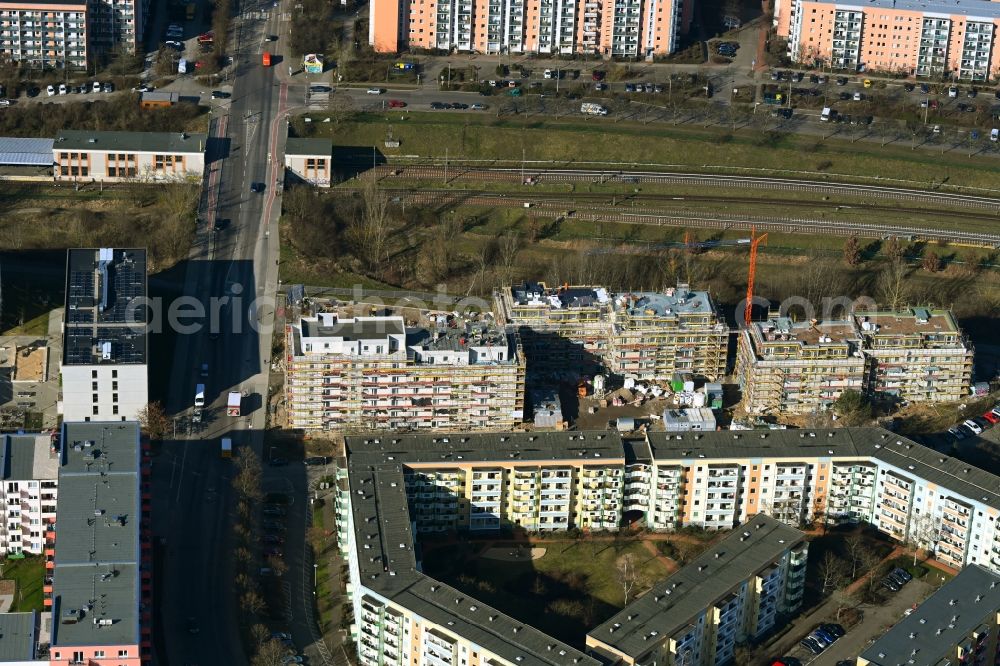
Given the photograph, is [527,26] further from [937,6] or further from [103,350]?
[103,350]

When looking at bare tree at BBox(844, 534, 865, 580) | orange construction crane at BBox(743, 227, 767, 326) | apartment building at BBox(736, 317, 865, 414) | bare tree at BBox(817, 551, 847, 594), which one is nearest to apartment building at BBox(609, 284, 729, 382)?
apartment building at BBox(736, 317, 865, 414)

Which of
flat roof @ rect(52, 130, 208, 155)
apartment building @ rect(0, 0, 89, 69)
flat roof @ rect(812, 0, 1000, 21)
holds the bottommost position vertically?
flat roof @ rect(52, 130, 208, 155)

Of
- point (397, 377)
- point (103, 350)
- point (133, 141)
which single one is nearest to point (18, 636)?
point (103, 350)

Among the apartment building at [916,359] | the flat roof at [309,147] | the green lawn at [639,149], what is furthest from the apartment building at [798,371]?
the flat roof at [309,147]

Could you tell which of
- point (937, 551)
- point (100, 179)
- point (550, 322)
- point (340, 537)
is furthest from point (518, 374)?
point (100, 179)

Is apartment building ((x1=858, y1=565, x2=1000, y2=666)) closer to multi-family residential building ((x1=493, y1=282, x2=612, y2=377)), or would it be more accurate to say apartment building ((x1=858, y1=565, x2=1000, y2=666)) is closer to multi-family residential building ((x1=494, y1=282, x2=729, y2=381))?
multi-family residential building ((x1=494, y1=282, x2=729, y2=381))

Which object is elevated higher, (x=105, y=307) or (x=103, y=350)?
(x=105, y=307)
